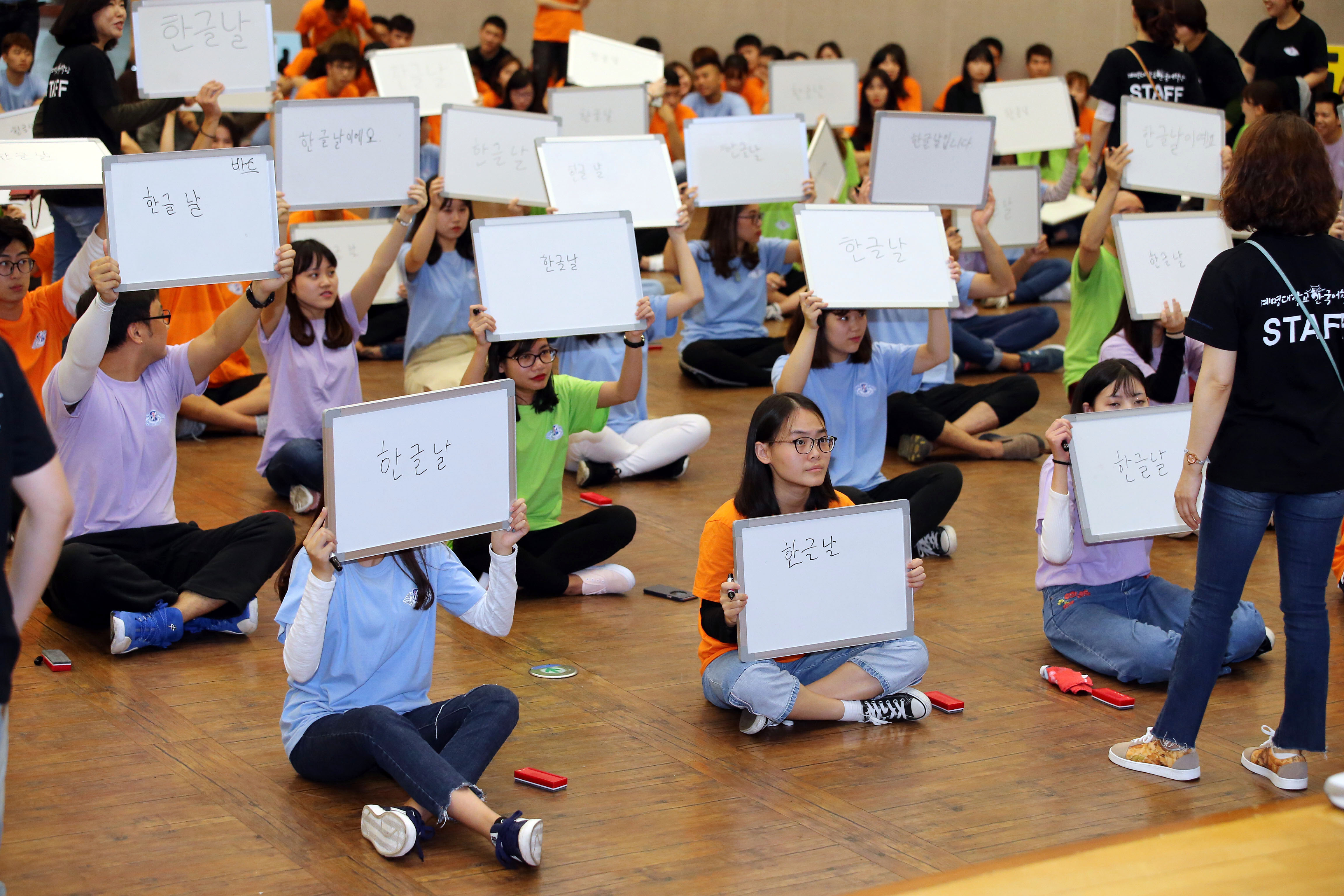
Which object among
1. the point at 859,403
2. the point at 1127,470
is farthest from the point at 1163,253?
the point at 1127,470

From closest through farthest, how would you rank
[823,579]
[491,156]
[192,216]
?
[823,579]
[192,216]
[491,156]

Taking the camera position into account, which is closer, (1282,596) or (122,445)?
(1282,596)

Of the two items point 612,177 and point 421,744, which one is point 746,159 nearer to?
point 612,177

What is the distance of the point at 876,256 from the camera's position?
17.6 feet

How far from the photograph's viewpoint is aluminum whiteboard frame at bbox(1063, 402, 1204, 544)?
13.7 feet

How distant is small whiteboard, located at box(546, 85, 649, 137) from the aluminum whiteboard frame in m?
4.73

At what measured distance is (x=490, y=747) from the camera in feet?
11.0

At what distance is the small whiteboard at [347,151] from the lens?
19.2 ft

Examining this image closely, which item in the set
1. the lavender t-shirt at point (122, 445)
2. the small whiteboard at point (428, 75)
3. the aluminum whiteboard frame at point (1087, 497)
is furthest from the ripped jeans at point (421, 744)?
the small whiteboard at point (428, 75)

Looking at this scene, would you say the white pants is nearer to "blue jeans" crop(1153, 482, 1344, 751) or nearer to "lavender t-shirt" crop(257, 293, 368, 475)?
"lavender t-shirt" crop(257, 293, 368, 475)

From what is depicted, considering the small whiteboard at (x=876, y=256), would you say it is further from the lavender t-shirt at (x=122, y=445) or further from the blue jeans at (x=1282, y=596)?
the lavender t-shirt at (x=122, y=445)

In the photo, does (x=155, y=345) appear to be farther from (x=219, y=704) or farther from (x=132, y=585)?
(x=219, y=704)

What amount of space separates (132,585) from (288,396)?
61.0 inches

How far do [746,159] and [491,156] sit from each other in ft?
4.49
